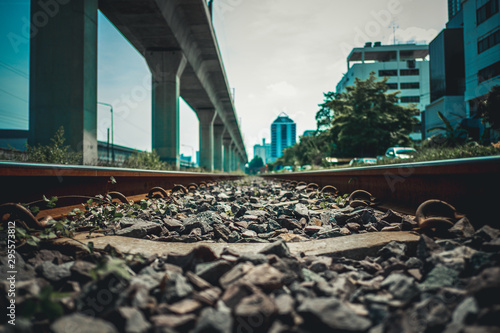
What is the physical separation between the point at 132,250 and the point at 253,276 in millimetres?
846

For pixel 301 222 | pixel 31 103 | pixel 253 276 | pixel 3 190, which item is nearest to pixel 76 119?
pixel 31 103

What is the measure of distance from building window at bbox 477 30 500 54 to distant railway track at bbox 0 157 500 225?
114ft

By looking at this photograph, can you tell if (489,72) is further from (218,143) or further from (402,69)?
(402,69)

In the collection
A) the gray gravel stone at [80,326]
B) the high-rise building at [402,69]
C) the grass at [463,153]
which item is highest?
the high-rise building at [402,69]

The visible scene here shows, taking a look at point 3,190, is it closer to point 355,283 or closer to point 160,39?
point 355,283

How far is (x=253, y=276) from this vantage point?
49.3 inches

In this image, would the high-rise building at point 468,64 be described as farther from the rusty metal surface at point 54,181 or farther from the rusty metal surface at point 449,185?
the rusty metal surface at point 54,181

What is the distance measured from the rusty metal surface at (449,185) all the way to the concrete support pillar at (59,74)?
330 inches

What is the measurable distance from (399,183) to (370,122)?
1040 inches

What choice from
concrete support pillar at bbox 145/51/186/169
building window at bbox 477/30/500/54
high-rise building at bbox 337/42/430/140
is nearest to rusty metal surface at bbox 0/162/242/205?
concrete support pillar at bbox 145/51/186/169

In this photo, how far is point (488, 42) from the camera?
28688mm

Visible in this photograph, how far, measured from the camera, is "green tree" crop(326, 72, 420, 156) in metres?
27.3

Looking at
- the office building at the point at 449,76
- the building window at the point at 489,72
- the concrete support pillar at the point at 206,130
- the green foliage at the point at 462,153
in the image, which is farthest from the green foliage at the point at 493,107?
the office building at the point at 449,76

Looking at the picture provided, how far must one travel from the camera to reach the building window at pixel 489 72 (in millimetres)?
27644
